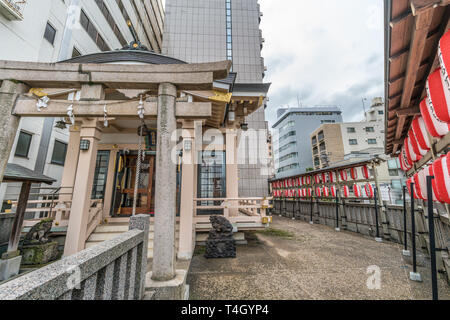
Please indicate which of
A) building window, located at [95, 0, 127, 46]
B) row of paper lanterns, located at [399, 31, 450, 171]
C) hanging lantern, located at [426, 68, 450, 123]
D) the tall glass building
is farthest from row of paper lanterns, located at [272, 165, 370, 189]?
building window, located at [95, 0, 127, 46]

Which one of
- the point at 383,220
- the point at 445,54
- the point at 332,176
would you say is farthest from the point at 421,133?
the point at 332,176

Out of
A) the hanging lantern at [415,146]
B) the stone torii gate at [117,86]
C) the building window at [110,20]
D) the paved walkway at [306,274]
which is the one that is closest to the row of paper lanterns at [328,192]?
the paved walkway at [306,274]

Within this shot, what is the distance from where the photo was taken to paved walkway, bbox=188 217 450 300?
3348 mm

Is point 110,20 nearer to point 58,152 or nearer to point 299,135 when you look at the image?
point 58,152

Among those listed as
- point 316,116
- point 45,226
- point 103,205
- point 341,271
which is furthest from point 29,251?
point 316,116

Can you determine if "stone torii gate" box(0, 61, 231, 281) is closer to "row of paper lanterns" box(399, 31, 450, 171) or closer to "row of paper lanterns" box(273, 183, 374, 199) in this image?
"row of paper lanterns" box(399, 31, 450, 171)

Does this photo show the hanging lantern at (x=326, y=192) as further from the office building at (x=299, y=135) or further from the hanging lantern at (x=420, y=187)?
the office building at (x=299, y=135)

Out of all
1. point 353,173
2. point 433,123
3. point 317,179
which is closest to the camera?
point 433,123

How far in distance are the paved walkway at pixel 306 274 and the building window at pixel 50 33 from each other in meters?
13.1

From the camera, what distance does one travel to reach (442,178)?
9.22ft

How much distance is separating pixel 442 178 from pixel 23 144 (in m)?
14.0

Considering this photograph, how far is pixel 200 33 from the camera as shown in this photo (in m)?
17.4

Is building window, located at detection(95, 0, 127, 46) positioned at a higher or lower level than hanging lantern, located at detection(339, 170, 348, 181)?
higher

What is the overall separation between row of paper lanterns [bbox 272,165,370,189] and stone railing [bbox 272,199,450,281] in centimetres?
136
